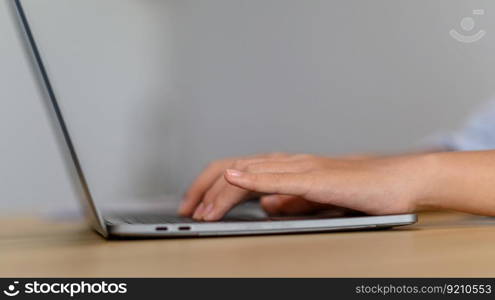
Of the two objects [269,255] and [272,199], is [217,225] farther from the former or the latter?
[272,199]

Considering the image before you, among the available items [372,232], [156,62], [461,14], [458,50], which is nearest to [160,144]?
[156,62]

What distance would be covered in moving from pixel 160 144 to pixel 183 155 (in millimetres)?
117

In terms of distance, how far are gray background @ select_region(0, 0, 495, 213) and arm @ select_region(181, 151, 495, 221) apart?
6.81ft

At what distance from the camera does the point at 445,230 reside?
2.51 ft

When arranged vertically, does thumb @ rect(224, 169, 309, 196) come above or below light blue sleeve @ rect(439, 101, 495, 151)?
below

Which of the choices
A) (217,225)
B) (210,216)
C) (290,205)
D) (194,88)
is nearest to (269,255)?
(217,225)

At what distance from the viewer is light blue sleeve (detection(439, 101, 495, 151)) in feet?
4.85

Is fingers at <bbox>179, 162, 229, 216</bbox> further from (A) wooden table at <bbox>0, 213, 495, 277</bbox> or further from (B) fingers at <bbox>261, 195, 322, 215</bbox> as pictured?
(A) wooden table at <bbox>0, 213, 495, 277</bbox>

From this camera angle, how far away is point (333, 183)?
2.53ft

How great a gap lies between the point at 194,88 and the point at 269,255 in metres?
2.56

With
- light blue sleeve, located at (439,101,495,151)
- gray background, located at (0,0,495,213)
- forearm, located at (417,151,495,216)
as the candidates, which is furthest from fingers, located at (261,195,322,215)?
gray background, located at (0,0,495,213)

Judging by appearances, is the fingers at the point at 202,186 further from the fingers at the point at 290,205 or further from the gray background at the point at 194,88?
the gray background at the point at 194,88

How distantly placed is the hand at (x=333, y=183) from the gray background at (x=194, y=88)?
209 centimetres

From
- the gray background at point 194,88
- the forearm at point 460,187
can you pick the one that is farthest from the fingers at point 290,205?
the gray background at point 194,88
